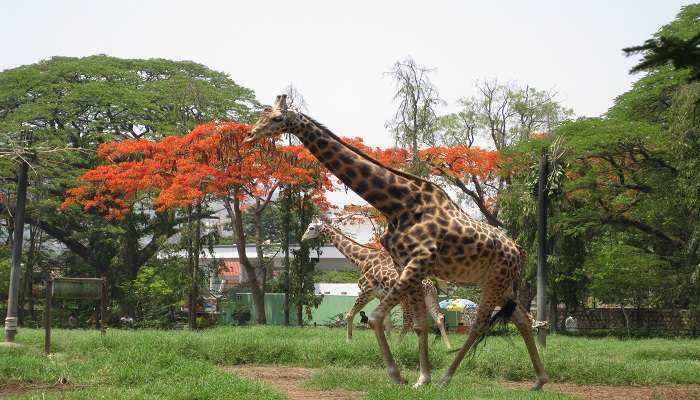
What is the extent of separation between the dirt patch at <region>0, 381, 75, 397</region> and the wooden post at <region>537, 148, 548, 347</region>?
902 centimetres

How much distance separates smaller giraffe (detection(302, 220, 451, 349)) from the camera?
15.5 m

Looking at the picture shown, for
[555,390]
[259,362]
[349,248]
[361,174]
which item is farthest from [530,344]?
[349,248]

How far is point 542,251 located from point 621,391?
16.1 feet

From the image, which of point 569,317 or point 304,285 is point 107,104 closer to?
point 304,285

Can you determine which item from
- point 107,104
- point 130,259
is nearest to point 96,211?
point 130,259

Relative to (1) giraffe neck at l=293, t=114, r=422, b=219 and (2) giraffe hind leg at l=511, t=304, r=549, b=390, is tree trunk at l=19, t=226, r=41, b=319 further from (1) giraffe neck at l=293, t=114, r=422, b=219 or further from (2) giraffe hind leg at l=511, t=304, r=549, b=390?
(2) giraffe hind leg at l=511, t=304, r=549, b=390

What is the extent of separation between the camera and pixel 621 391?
36.5 feet

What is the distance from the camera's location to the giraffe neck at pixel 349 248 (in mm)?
16547

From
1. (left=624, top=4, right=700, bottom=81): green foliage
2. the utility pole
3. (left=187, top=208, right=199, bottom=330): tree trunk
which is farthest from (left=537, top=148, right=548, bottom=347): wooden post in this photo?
(left=187, top=208, right=199, bottom=330): tree trunk

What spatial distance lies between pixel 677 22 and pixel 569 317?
14188mm

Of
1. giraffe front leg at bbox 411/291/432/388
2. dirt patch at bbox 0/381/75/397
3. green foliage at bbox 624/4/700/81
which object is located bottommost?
dirt patch at bbox 0/381/75/397

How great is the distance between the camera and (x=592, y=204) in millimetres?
23672

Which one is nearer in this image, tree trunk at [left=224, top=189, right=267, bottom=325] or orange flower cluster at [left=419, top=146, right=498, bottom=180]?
tree trunk at [left=224, top=189, right=267, bottom=325]

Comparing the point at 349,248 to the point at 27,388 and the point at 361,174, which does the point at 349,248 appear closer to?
the point at 361,174
